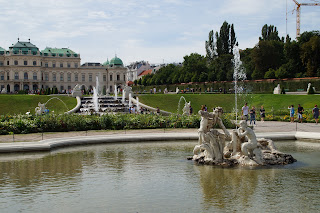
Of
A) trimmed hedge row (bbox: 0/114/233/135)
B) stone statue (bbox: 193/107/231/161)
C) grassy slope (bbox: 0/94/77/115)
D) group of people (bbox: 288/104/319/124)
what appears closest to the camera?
stone statue (bbox: 193/107/231/161)

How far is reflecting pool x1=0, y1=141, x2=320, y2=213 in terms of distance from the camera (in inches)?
343

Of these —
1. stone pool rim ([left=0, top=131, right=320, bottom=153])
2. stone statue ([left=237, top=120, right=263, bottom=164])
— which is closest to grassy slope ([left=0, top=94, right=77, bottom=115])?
stone pool rim ([left=0, top=131, right=320, bottom=153])

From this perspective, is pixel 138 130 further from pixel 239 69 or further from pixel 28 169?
pixel 239 69

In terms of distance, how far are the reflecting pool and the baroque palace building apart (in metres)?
91.3

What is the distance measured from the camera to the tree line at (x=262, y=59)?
60312mm

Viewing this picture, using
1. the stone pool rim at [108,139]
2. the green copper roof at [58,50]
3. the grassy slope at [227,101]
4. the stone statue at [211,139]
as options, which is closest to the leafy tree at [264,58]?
the grassy slope at [227,101]

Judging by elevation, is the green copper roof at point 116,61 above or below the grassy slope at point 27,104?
above

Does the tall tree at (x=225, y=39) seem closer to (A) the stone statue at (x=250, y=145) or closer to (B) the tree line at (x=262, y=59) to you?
(B) the tree line at (x=262, y=59)

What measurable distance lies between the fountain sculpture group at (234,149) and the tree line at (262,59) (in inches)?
1885

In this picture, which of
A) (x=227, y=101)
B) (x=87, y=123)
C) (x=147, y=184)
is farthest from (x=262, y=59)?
(x=147, y=184)

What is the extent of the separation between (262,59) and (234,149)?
191 ft

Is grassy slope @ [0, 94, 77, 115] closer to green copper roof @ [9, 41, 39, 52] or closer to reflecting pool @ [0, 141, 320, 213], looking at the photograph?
reflecting pool @ [0, 141, 320, 213]

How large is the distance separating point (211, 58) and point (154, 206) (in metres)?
82.1

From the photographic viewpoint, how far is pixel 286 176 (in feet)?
37.0
